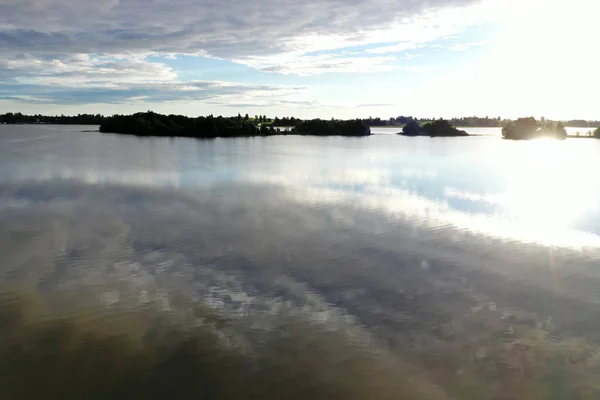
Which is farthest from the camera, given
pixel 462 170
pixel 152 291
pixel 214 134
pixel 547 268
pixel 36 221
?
pixel 214 134

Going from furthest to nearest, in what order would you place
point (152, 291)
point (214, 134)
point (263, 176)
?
point (214, 134)
point (263, 176)
point (152, 291)

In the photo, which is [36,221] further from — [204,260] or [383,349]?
[383,349]

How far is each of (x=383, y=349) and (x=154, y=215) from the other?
2418 cm

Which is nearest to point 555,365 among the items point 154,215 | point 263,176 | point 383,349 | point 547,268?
point 383,349

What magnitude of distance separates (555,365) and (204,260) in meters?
16.5

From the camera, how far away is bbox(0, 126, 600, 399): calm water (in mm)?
13742

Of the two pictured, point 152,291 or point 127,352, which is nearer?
point 127,352

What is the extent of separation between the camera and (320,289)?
65.5ft

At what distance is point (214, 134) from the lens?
19450 cm

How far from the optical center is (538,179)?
6331cm

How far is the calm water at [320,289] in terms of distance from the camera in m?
13.7

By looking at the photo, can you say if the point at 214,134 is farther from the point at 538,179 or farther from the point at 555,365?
the point at 555,365

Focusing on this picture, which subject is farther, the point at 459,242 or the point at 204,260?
the point at 459,242

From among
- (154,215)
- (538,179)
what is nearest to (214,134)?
(538,179)
